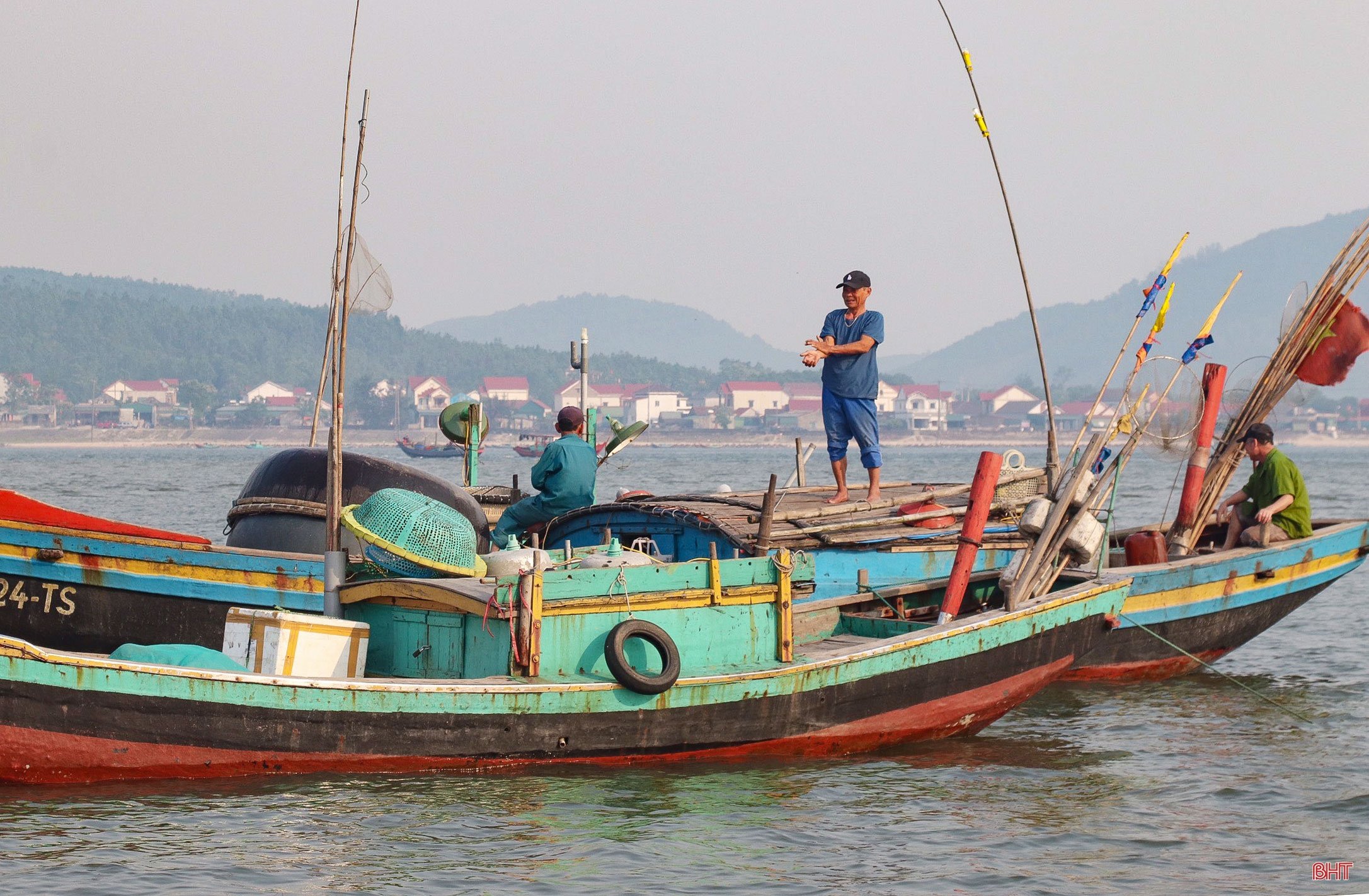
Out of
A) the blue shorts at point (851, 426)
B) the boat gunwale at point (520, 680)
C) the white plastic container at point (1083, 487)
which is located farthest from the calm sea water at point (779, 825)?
the blue shorts at point (851, 426)

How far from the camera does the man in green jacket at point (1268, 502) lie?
13.0 meters

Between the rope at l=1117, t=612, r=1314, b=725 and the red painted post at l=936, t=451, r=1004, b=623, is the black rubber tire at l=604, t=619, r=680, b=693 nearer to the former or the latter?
the red painted post at l=936, t=451, r=1004, b=623

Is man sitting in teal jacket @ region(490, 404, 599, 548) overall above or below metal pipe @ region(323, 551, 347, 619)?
above

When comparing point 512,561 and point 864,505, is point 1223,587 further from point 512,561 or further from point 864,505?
point 512,561

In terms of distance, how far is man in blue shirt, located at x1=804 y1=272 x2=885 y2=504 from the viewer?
12.5 metres

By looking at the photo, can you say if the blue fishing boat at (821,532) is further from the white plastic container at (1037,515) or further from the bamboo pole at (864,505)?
the white plastic container at (1037,515)

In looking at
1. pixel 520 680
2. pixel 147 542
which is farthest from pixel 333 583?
pixel 147 542

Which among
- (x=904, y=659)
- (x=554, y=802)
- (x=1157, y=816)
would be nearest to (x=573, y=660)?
(x=554, y=802)

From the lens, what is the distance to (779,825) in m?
8.28

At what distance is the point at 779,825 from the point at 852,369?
522 cm

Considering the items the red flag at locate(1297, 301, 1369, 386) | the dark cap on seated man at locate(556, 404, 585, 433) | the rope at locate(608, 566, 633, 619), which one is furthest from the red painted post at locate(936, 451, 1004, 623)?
the red flag at locate(1297, 301, 1369, 386)

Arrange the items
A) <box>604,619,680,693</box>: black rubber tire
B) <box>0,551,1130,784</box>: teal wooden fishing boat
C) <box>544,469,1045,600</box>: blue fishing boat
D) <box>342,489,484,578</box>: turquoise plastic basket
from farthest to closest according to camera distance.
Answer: <box>544,469,1045,600</box>: blue fishing boat → <box>342,489,484,578</box>: turquoise plastic basket → <box>604,619,680,693</box>: black rubber tire → <box>0,551,1130,784</box>: teal wooden fishing boat

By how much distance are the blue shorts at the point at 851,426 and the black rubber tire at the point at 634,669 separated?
4096mm

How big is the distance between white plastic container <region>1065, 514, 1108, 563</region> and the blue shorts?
89.7 inches
